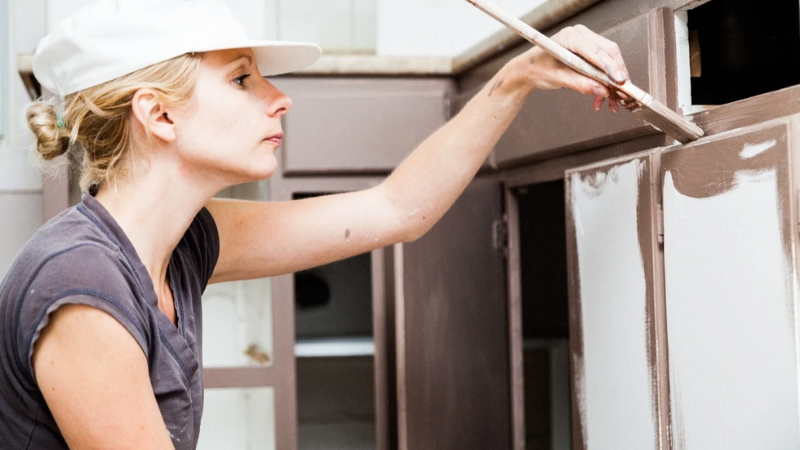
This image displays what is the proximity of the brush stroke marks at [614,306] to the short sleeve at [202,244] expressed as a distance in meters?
0.60

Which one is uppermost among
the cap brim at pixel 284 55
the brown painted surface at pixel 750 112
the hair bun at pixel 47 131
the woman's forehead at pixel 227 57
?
the cap brim at pixel 284 55

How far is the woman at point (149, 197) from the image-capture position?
37.1 inches

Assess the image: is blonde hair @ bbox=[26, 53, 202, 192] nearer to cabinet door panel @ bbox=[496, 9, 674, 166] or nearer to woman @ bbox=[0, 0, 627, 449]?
woman @ bbox=[0, 0, 627, 449]

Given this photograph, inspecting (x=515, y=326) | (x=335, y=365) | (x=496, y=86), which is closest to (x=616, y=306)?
(x=496, y=86)

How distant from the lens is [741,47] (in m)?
1.19

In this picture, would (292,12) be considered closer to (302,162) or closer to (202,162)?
(302,162)

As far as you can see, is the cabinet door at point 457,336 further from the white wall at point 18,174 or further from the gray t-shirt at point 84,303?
the white wall at point 18,174

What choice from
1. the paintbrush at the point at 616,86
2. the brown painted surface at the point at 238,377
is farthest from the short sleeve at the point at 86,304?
the brown painted surface at the point at 238,377

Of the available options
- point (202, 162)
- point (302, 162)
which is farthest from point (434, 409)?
point (202, 162)

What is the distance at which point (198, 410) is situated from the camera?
1.19m

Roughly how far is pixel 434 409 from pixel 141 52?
1.10m

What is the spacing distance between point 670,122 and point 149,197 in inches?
28.0

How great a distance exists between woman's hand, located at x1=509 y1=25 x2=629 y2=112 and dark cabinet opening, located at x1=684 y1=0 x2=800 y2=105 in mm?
174

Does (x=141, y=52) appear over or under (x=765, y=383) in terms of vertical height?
over
